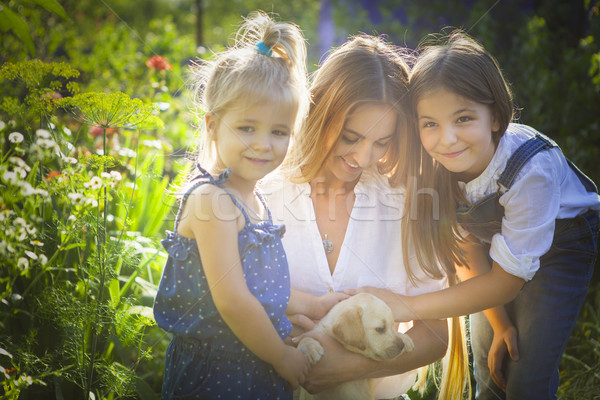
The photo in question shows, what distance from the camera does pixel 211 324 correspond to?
180 cm

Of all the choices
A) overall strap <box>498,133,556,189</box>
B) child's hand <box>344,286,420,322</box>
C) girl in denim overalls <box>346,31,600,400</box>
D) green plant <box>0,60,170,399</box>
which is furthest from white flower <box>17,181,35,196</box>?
overall strap <box>498,133,556,189</box>

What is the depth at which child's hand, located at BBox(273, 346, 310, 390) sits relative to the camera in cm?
178

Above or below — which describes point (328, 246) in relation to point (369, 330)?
above

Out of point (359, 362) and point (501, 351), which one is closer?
point (359, 362)

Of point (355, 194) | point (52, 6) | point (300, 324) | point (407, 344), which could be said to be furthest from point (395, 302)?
point (52, 6)

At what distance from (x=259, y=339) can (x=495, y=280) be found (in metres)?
1.06

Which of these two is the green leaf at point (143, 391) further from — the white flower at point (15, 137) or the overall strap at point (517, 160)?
the overall strap at point (517, 160)

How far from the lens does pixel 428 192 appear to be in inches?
89.8

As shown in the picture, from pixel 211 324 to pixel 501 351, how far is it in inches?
57.9

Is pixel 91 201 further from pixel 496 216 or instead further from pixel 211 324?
pixel 496 216

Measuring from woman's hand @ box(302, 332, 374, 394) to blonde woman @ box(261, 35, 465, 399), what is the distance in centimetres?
4

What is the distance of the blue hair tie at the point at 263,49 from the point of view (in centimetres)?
193

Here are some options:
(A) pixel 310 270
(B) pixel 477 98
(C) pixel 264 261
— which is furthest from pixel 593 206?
(C) pixel 264 261

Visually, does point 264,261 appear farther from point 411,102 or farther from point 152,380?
point 152,380
